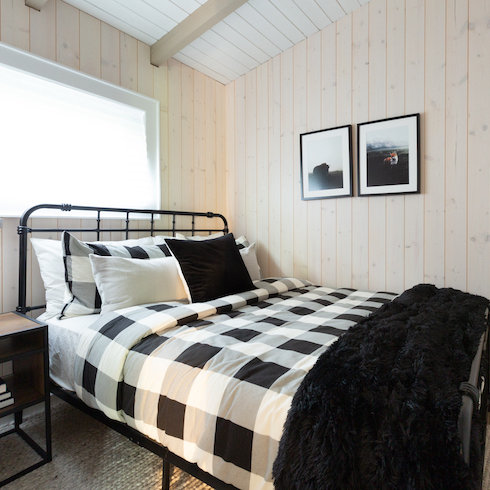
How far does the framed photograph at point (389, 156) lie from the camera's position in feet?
7.36

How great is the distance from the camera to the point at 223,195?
3.33 metres

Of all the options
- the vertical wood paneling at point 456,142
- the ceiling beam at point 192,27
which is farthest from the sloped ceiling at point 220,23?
the vertical wood paneling at point 456,142

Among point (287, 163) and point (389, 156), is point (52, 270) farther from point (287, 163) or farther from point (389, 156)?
point (389, 156)

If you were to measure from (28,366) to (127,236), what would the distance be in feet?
3.47

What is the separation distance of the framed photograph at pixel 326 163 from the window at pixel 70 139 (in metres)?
1.19

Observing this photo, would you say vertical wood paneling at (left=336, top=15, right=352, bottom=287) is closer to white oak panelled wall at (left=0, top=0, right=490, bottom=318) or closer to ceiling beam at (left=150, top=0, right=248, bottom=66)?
white oak panelled wall at (left=0, top=0, right=490, bottom=318)

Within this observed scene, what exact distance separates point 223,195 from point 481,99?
2.11 meters

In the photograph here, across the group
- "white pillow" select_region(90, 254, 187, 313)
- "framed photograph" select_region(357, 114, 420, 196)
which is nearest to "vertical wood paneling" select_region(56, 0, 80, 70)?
"white pillow" select_region(90, 254, 187, 313)

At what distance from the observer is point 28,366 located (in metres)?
1.59

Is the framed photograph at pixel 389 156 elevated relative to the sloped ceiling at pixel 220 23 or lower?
lower

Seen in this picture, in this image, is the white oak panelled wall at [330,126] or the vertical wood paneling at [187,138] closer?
the white oak panelled wall at [330,126]

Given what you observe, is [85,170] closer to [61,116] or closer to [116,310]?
[61,116]

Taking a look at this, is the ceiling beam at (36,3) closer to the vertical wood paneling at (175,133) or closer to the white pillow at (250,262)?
the vertical wood paneling at (175,133)

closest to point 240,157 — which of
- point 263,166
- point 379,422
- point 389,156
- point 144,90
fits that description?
point 263,166
